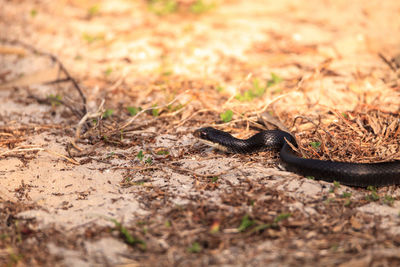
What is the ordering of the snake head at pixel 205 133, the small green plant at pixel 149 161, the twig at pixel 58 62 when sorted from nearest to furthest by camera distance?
the small green plant at pixel 149 161 < the snake head at pixel 205 133 < the twig at pixel 58 62

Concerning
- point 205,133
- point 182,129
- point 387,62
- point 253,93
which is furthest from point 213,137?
point 387,62

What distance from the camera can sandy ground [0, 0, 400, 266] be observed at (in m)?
3.03

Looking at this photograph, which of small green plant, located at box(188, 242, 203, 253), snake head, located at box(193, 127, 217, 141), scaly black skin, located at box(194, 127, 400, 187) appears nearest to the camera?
small green plant, located at box(188, 242, 203, 253)

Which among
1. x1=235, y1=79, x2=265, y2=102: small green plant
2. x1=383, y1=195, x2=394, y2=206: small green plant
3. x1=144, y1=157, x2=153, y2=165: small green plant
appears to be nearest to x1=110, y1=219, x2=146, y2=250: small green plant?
x1=144, y1=157, x2=153, y2=165: small green plant

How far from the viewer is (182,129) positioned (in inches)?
213

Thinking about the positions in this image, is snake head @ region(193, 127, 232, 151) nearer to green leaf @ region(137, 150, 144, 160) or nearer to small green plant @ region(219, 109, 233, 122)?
small green plant @ region(219, 109, 233, 122)

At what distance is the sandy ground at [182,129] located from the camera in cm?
303

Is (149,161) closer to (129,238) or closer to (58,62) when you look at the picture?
(129,238)

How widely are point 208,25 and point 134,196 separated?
6.11 m

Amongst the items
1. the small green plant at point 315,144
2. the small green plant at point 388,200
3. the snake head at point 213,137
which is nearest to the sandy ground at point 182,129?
the small green plant at point 388,200

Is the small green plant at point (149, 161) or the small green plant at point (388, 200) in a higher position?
the small green plant at point (149, 161)

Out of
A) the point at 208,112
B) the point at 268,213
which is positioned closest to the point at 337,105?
the point at 208,112

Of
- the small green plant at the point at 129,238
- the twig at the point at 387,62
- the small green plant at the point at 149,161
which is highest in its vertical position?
the twig at the point at 387,62

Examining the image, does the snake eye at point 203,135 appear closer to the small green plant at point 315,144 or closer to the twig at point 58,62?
the small green plant at point 315,144
